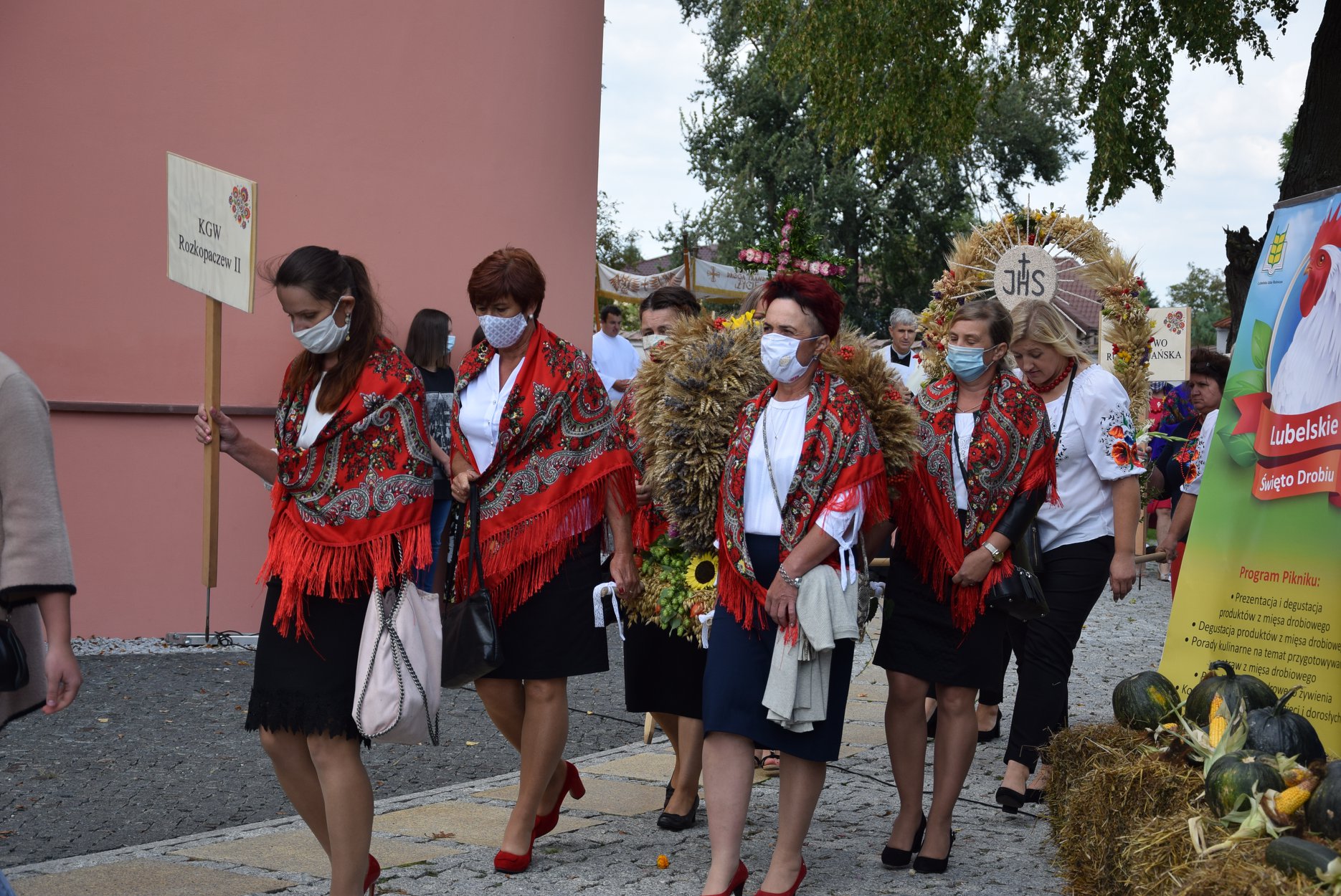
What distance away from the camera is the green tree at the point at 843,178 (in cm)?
3192

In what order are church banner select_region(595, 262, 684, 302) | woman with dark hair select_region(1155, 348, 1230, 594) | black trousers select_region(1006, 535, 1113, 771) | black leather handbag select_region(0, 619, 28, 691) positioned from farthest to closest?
church banner select_region(595, 262, 684, 302), woman with dark hair select_region(1155, 348, 1230, 594), black trousers select_region(1006, 535, 1113, 771), black leather handbag select_region(0, 619, 28, 691)

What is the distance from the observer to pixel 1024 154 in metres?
34.5

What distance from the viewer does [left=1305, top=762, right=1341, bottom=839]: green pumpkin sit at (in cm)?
309

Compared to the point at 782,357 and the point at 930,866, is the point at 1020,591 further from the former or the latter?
the point at 782,357

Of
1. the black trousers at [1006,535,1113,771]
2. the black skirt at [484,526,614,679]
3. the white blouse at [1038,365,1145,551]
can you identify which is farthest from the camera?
the white blouse at [1038,365,1145,551]

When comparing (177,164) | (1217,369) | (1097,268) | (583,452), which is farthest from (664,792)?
(1217,369)

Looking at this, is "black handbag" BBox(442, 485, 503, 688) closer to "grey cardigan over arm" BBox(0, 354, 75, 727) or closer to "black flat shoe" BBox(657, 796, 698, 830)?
"black flat shoe" BBox(657, 796, 698, 830)

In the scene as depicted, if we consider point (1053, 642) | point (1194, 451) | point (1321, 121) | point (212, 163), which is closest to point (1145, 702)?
point (1053, 642)

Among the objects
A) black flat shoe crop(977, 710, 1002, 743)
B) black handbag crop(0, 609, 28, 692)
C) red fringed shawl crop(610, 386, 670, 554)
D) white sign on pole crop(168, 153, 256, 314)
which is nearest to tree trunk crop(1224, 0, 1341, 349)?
black flat shoe crop(977, 710, 1002, 743)

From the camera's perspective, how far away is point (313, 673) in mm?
3773

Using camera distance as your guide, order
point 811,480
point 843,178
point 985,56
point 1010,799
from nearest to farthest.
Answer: point 811,480 → point 1010,799 → point 985,56 → point 843,178

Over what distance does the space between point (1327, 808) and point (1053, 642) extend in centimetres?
263

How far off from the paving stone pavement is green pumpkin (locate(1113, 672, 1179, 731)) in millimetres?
652

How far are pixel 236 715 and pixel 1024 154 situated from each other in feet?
102
